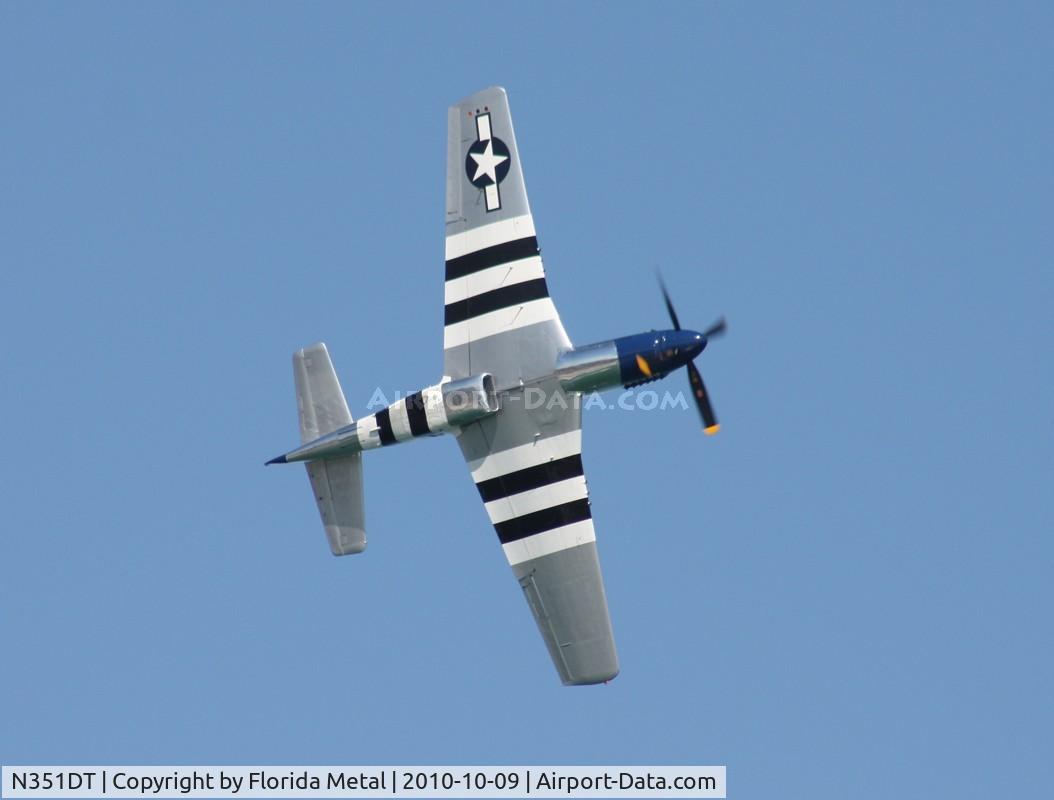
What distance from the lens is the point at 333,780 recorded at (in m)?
36.0

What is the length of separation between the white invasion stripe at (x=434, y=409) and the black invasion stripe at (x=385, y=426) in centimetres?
78

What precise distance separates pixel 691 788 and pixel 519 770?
133 inches

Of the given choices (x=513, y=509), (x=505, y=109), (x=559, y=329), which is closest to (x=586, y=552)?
(x=513, y=509)

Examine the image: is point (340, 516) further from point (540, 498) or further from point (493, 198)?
point (493, 198)

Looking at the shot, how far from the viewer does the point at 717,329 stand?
123 feet

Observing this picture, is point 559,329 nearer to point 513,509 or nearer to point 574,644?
point 513,509

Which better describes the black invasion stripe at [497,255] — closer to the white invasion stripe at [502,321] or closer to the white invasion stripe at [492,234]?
the white invasion stripe at [492,234]

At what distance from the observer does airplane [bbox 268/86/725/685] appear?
37.9 meters

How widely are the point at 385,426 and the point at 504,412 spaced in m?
2.39

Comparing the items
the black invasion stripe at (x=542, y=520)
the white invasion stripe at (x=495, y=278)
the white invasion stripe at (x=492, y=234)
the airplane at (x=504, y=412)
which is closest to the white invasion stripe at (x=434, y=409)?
the airplane at (x=504, y=412)

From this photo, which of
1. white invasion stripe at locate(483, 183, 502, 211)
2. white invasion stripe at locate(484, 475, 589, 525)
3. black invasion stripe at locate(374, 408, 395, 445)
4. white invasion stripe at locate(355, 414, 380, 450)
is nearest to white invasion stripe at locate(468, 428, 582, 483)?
white invasion stripe at locate(484, 475, 589, 525)

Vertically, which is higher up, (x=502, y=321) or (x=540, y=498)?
(x=502, y=321)

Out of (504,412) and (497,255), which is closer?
(504,412)

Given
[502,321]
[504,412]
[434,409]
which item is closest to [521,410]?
[504,412]
